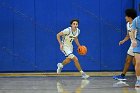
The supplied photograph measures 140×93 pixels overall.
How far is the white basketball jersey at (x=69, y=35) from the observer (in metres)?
10.0

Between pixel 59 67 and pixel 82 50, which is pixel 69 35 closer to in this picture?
pixel 82 50

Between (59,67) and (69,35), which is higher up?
(69,35)

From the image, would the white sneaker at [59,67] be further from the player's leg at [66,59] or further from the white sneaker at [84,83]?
the white sneaker at [84,83]

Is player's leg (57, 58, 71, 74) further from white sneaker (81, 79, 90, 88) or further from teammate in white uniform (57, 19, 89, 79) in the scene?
white sneaker (81, 79, 90, 88)

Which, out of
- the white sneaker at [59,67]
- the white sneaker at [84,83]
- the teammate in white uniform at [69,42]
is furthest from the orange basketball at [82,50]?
the white sneaker at [84,83]

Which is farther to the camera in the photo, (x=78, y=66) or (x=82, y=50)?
(x=78, y=66)

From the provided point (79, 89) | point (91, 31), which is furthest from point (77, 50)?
point (79, 89)

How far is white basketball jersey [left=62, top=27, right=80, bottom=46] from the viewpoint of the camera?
10008 millimetres

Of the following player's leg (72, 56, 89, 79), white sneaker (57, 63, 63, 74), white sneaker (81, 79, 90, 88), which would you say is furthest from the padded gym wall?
white sneaker (81, 79, 90, 88)

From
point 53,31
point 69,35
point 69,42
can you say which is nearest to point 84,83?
point 69,42

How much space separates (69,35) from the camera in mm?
10086

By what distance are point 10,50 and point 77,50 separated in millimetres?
1866

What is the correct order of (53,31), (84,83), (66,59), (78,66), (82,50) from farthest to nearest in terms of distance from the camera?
(53,31)
(66,59)
(78,66)
(82,50)
(84,83)

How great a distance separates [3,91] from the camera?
8.05 meters
